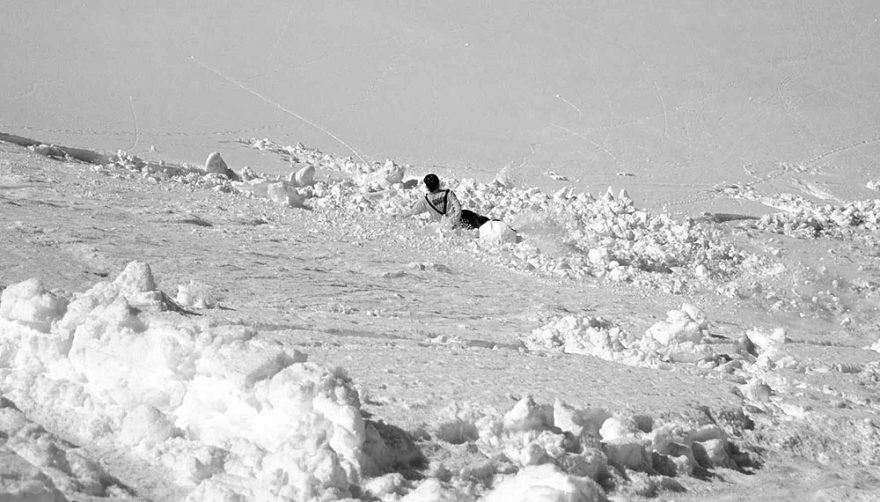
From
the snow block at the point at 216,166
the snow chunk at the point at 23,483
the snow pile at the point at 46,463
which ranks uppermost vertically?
the snow chunk at the point at 23,483

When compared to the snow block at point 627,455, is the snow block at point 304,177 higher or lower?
lower

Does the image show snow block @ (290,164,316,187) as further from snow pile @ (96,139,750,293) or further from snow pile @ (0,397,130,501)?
snow pile @ (0,397,130,501)

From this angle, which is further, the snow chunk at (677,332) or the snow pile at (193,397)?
the snow chunk at (677,332)

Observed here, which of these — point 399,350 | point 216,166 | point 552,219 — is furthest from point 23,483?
point 216,166

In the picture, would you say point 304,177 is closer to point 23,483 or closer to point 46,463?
point 46,463

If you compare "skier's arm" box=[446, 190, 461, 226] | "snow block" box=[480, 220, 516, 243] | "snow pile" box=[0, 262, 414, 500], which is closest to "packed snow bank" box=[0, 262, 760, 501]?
"snow pile" box=[0, 262, 414, 500]

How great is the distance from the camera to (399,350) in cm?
412

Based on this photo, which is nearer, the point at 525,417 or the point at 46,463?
the point at 46,463

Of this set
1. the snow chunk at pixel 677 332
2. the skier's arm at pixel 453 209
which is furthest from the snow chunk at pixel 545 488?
the skier's arm at pixel 453 209

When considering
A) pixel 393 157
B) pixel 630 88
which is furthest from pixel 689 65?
pixel 393 157

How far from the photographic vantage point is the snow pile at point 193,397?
8.51ft

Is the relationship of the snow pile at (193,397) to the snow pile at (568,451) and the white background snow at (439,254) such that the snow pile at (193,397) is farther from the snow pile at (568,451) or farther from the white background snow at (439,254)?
the snow pile at (568,451)

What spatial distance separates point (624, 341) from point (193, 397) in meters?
2.63

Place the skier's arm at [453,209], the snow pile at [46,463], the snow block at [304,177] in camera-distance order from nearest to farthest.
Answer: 1. the snow pile at [46,463]
2. the skier's arm at [453,209]
3. the snow block at [304,177]
